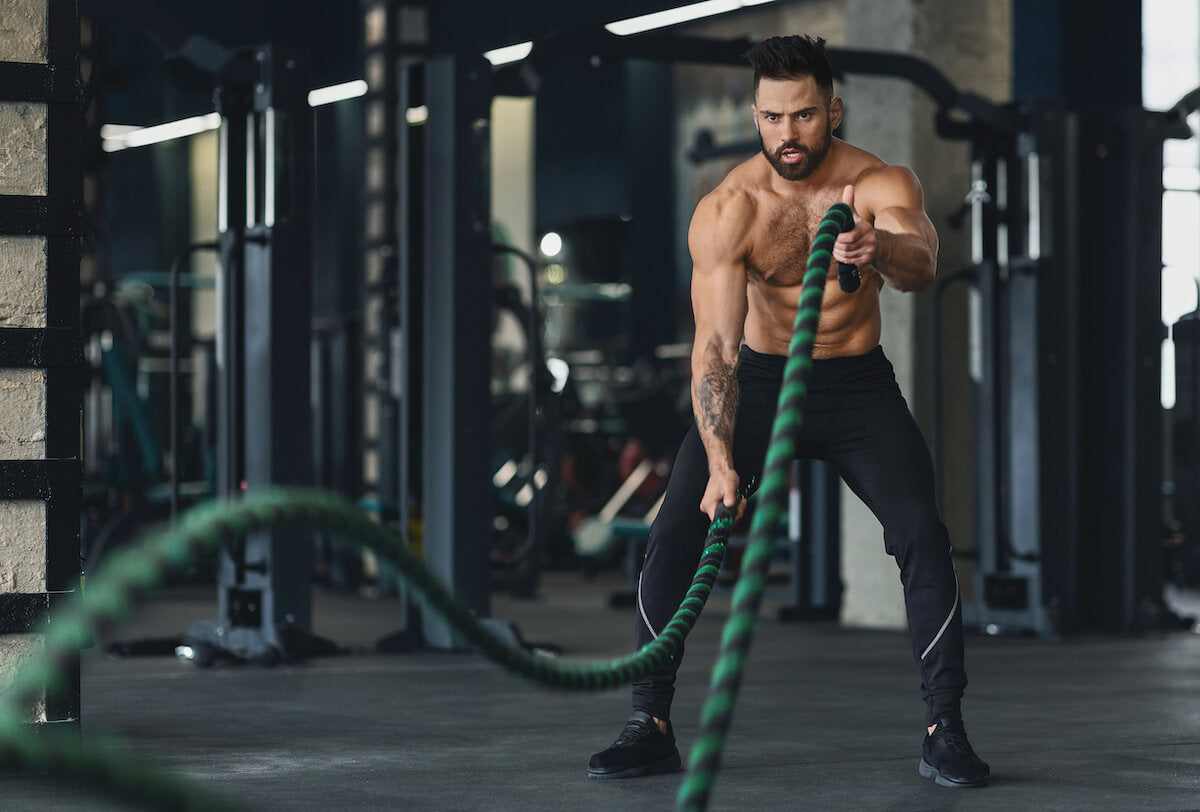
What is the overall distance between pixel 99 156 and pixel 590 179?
579 cm

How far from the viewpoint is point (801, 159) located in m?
3.24

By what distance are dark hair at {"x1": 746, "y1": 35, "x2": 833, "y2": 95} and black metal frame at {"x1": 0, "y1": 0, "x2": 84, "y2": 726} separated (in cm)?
139

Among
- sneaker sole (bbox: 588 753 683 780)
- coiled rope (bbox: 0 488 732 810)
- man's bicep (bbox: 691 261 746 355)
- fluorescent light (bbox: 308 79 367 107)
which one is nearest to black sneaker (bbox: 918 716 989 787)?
sneaker sole (bbox: 588 753 683 780)

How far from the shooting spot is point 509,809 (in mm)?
3021

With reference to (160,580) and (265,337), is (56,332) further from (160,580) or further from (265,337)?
(265,337)

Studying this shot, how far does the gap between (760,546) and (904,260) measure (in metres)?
0.83

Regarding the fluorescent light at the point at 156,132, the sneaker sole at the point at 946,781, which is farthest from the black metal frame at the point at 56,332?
the fluorescent light at the point at 156,132

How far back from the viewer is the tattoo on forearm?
130 inches

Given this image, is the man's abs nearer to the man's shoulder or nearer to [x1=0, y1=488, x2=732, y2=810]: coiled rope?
the man's shoulder

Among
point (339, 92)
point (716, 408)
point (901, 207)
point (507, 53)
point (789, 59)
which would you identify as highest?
point (507, 53)

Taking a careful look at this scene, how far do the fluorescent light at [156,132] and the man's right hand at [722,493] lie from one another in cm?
1393

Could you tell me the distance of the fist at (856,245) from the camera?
9.20 ft

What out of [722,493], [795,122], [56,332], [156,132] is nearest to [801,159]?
[795,122]

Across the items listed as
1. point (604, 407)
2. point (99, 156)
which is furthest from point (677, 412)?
point (99, 156)
